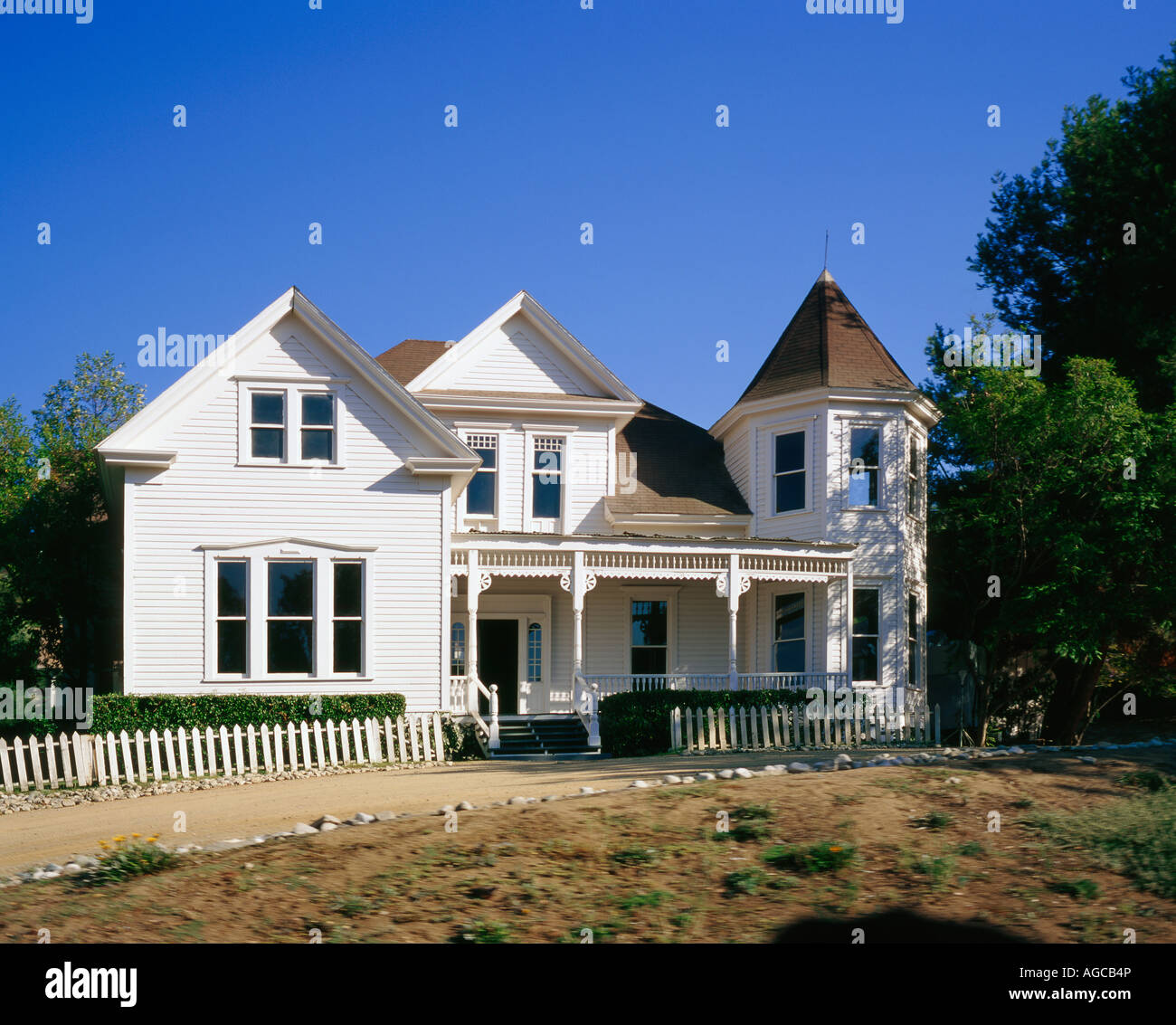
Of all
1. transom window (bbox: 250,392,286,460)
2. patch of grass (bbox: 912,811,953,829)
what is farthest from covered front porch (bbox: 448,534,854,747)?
Result: patch of grass (bbox: 912,811,953,829)

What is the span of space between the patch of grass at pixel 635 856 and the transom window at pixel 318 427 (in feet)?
48.3

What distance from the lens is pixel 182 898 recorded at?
302 inches

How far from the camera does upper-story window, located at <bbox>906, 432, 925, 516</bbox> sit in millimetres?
26897

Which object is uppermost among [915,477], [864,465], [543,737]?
[864,465]

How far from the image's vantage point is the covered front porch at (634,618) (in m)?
23.1

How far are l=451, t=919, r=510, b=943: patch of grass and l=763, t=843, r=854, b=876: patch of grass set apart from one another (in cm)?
223

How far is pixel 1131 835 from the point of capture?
8.98m

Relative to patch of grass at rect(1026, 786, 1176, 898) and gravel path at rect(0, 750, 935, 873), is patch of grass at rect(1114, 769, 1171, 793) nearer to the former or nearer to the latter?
→ patch of grass at rect(1026, 786, 1176, 898)

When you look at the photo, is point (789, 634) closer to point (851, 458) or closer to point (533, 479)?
point (851, 458)

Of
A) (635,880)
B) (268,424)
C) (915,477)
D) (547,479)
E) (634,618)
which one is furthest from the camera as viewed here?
(915,477)

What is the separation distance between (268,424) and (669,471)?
10317mm

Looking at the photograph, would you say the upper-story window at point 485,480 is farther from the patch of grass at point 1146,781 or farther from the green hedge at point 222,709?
the patch of grass at point 1146,781

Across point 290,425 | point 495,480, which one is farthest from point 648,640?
point 290,425
